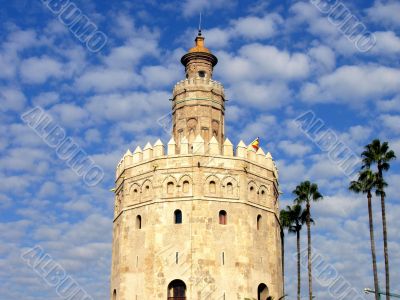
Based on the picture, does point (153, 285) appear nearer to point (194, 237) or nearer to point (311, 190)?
point (194, 237)

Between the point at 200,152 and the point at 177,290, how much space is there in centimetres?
935

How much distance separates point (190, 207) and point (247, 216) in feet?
13.0

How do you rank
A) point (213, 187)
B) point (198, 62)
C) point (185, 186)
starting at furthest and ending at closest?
point (198, 62) < point (213, 187) < point (185, 186)

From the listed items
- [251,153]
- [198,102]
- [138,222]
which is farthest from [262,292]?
[198,102]

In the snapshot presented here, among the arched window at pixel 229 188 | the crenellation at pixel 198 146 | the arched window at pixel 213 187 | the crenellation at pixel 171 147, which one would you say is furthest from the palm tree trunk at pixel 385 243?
the crenellation at pixel 171 147

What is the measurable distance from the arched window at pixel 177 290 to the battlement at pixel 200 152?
26.6 ft

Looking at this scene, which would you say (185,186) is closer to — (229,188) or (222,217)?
(229,188)

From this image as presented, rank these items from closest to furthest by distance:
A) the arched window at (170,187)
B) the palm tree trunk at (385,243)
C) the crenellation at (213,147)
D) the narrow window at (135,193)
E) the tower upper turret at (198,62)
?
the palm tree trunk at (385,243) → the arched window at (170,187) → the crenellation at (213,147) → the narrow window at (135,193) → the tower upper turret at (198,62)

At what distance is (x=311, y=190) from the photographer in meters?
45.3

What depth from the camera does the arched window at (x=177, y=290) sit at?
38.2m

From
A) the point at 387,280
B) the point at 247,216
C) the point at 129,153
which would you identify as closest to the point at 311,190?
the point at 247,216

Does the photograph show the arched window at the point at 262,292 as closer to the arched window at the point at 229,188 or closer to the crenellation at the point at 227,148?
the arched window at the point at 229,188

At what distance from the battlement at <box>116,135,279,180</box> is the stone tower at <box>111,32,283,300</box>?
0.23ft

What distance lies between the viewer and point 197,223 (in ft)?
128
